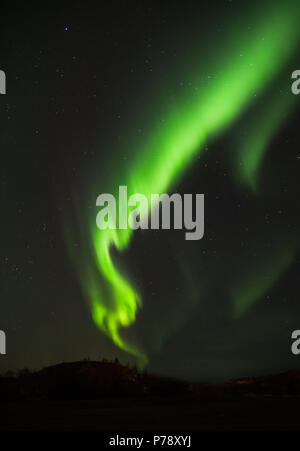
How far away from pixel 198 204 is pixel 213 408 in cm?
220

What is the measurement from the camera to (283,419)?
449 cm

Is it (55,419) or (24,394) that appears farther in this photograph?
(24,394)

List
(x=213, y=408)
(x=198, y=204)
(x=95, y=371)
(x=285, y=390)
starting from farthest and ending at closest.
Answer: (x=95, y=371), (x=285, y=390), (x=213, y=408), (x=198, y=204)

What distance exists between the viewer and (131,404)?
5637mm

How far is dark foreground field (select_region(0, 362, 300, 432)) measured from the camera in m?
4.33

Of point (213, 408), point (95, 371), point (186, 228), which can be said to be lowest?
point (213, 408)

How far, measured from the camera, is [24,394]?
5719mm

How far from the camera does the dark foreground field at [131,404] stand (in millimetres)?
4332
